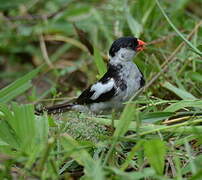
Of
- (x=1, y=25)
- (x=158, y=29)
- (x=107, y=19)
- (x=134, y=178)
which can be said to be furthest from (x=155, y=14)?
(x=134, y=178)

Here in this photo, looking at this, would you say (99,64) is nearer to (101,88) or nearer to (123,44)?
(123,44)

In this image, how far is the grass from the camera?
206 cm

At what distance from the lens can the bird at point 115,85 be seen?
290 centimetres

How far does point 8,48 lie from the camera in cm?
471

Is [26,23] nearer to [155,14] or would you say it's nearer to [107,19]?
[107,19]

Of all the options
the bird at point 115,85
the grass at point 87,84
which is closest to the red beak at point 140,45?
the bird at point 115,85

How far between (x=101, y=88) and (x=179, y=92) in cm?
44

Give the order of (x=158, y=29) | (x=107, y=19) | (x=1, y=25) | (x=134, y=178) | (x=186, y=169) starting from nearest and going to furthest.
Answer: (x=134, y=178), (x=186, y=169), (x=158, y=29), (x=107, y=19), (x=1, y=25)

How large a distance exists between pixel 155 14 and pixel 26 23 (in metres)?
1.39

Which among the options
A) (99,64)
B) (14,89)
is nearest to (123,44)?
(99,64)

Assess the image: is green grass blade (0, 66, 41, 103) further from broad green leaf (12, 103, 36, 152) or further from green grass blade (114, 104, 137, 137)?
green grass blade (114, 104, 137, 137)

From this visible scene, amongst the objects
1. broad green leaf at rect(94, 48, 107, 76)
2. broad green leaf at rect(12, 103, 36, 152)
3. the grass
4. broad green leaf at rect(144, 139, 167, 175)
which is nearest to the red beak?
the grass

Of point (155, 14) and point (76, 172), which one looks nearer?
point (76, 172)

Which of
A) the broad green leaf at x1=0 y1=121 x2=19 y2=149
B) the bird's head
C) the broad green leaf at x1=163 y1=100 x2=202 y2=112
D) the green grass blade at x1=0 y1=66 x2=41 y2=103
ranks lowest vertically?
the broad green leaf at x1=0 y1=121 x2=19 y2=149
